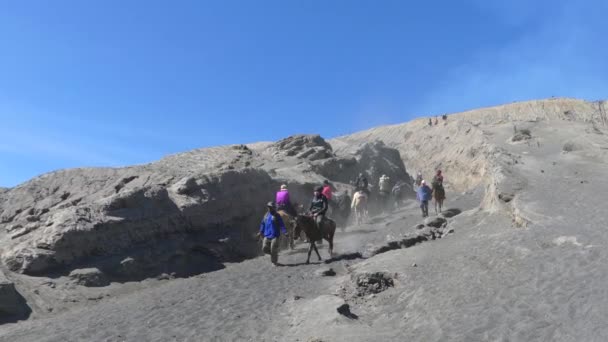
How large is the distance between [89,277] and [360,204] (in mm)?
11692

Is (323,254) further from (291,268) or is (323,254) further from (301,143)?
(301,143)

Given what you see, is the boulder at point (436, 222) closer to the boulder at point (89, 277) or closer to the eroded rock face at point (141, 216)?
the eroded rock face at point (141, 216)

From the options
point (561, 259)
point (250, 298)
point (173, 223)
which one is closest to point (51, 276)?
point (173, 223)

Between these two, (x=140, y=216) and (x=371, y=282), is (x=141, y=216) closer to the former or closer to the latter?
(x=140, y=216)

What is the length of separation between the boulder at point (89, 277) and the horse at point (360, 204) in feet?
36.8

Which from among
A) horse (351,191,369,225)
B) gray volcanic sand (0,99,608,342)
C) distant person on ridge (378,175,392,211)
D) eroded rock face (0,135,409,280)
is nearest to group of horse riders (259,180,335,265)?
gray volcanic sand (0,99,608,342)

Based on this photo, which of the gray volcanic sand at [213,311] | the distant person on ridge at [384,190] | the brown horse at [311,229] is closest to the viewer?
→ the gray volcanic sand at [213,311]

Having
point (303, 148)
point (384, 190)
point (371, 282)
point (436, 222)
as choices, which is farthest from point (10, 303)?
point (384, 190)

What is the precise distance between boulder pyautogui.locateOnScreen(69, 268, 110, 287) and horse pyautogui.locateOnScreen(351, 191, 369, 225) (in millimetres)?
11225

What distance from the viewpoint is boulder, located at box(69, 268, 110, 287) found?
37.2ft

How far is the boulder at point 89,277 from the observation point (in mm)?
11328

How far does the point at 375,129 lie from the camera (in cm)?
7650

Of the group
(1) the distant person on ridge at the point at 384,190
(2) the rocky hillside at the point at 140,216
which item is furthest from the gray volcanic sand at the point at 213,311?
(1) the distant person on ridge at the point at 384,190

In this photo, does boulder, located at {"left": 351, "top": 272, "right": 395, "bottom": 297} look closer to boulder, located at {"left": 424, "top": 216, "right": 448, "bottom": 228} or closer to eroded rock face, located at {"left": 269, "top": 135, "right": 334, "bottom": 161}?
boulder, located at {"left": 424, "top": 216, "right": 448, "bottom": 228}
